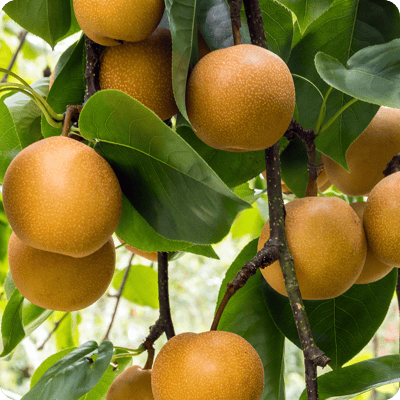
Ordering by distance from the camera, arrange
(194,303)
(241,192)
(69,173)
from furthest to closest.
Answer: (194,303) → (241,192) → (69,173)

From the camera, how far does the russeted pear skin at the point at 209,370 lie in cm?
43

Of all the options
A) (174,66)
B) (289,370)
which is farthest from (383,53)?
(289,370)

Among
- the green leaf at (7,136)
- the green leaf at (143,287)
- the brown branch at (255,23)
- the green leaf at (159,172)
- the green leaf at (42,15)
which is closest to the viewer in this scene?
the green leaf at (159,172)

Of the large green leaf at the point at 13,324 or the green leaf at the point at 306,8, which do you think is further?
the large green leaf at the point at 13,324

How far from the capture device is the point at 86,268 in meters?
0.47

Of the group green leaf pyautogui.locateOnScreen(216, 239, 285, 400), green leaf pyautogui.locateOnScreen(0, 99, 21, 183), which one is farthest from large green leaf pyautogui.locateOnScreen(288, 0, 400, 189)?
green leaf pyautogui.locateOnScreen(0, 99, 21, 183)

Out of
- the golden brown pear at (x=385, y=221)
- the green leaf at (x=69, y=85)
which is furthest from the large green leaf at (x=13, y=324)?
the golden brown pear at (x=385, y=221)

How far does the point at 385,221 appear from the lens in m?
0.50

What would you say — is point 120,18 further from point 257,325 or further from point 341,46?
point 257,325

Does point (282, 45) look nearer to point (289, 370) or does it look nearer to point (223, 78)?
point (223, 78)

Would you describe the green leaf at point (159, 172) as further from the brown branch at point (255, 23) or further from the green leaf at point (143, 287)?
the green leaf at point (143, 287)

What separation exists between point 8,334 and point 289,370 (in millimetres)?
2906

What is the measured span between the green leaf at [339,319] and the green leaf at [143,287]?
475mm

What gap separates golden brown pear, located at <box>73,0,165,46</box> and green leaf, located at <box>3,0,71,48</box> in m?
0.17
